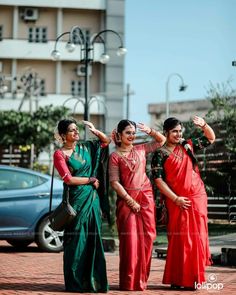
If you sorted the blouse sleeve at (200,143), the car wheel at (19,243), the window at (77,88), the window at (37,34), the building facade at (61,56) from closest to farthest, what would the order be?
the blouse sleeve at (200,143), the car wheel at (19,243), the building facade at (61,56), the window at (77,88), the window at (37,34)

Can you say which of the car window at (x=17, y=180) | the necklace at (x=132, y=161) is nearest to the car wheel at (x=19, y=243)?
the car window at (x=17, y=180)

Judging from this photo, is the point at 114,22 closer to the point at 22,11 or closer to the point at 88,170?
the point at 22,11

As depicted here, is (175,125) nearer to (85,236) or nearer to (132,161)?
(132,161)

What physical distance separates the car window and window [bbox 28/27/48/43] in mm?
32772

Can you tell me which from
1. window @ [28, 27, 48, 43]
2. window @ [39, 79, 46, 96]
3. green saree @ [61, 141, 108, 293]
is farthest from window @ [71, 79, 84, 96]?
green saree @ [61, 141, 108, 293]

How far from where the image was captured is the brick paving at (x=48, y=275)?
22.2ft

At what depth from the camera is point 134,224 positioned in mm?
6840

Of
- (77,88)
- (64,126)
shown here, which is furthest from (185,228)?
(77,88)

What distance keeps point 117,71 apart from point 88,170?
35.6m

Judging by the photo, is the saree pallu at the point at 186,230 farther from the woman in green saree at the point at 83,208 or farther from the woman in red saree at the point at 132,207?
the woman in green saree at the point at 83,208

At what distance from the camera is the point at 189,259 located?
6.72 meters

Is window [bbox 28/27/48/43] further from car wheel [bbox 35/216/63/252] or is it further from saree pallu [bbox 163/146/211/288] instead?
saree pallu [bbox 163/146/211/288]

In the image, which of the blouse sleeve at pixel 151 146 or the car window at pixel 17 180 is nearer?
the blouse sleeve at pixel 151 146

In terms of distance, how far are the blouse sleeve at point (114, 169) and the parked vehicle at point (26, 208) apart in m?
4.44
